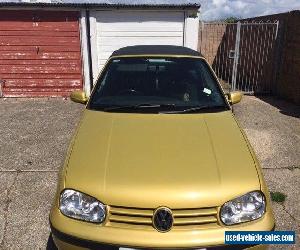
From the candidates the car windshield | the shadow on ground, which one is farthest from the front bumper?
the shadow on ground

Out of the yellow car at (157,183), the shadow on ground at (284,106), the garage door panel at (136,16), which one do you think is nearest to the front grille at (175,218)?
the yellow car at (157,183)

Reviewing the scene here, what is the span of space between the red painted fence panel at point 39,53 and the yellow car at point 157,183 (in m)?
7.40

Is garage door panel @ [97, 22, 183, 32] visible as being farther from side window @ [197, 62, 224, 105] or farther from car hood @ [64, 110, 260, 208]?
car hood @ [64, 110, 260, 208]

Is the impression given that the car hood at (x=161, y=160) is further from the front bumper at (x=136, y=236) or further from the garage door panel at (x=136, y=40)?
the garage door panel at (x=136, y=40)

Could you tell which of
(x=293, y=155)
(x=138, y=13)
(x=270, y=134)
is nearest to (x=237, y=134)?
(x=293, y=155)

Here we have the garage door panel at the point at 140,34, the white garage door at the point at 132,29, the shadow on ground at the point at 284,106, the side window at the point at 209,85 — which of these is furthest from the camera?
the garage door panel at the point at 140,34

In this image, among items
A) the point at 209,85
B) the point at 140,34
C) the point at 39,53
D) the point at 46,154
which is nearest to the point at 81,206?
the point at 209,85

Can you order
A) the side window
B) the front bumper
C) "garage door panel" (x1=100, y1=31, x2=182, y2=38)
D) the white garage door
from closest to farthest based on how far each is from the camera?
the front bumper, the side window, the white garage door, "garage door panel" (x1=100, y1=31, x2=182, y2=38)

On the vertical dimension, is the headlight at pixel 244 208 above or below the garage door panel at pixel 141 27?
below

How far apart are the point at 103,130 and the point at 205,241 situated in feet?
4.97

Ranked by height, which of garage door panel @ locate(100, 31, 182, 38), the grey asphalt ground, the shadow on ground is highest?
garage door panel @ locate(100, 31, 182, 38)

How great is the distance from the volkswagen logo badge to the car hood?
51 mm

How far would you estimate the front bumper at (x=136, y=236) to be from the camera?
241 cm

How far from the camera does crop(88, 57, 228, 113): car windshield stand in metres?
3.75
